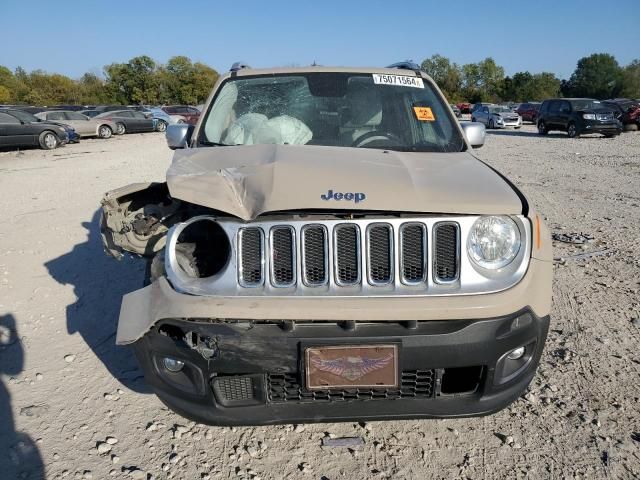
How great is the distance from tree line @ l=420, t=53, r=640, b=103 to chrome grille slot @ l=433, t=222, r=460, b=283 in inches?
3031

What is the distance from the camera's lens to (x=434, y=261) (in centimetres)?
217

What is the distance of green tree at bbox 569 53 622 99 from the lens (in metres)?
77.9

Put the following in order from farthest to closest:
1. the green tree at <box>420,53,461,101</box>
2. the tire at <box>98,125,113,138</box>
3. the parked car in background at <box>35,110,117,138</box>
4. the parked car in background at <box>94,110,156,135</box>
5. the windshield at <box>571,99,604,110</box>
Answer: the green tree at <box>420,53,461,101</box> < the parked car in background at <box>94,110,156,135</box> < the tire at <box>98,125,113,138</box> < the parked car in background at <box>35,110,117,138</box> < the windshield at <box>571,99,604,110</box>

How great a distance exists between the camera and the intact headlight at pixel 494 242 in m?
2.22

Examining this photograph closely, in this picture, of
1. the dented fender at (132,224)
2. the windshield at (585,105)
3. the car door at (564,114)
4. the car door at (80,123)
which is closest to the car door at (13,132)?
the car door at (80,123)

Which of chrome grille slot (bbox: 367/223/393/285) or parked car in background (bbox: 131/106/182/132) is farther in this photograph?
parked car in background (bbox: 131/106/182/132)

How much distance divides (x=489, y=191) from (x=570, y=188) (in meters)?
8.18

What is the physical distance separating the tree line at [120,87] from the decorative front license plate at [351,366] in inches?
2604

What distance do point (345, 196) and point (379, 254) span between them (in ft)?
0.97

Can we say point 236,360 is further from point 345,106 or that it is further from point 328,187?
point 345,106

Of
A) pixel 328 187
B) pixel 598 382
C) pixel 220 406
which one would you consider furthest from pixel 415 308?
pixel 598 382

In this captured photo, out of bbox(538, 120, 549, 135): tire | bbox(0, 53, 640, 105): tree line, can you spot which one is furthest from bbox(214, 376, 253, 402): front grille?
bbox(0, 53, 640, 105): tree line

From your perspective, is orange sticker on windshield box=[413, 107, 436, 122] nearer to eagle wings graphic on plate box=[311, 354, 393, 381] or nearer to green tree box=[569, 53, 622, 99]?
eagle wings graphic on plate box=[311, 354, 393, 381]

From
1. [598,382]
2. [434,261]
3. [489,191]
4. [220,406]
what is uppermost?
[489,191]
